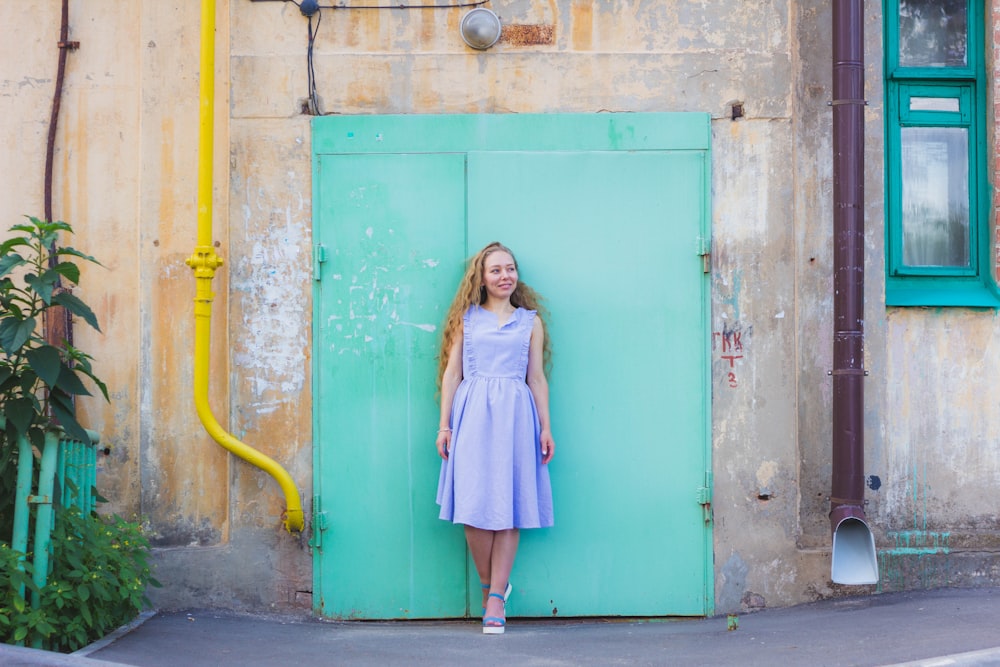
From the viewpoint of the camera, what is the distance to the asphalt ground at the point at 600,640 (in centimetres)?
481

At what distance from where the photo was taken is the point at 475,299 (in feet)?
19.1

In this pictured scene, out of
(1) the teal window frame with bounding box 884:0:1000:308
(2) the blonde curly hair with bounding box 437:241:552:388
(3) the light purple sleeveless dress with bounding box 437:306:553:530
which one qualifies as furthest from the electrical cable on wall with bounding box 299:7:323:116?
(1) the teal window frame with bounding box 884:0:1000:308

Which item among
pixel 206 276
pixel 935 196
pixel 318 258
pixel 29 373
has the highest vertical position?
pixel 935 196

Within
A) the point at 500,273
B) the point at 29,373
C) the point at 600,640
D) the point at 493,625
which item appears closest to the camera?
the point at 29,373

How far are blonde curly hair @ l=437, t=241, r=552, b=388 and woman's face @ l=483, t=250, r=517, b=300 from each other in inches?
1.3

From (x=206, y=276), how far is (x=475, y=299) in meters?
1.41

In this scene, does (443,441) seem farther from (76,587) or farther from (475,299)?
(76,587)

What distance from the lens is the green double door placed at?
5.94 meters

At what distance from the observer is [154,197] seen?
5926 millimetres

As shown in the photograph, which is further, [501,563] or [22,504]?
[501,563]

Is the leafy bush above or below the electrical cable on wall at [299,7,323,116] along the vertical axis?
below

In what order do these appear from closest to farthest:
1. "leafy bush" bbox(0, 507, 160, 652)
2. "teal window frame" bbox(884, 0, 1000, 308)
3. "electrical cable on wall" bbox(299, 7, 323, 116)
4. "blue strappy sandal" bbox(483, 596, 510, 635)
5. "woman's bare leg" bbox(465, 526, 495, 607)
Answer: "leafy bush" bbox(0, 507, 160, 652) → "blue strappy sandal" bbox(483, 596, 510, 635) → "woman's bare leg" bbox(465, 526, 495, 607) → "electrical cable on wall" bbox(299, 7, 323, 116) → "teal window frame" bbox(884, 0, 1000, 308)

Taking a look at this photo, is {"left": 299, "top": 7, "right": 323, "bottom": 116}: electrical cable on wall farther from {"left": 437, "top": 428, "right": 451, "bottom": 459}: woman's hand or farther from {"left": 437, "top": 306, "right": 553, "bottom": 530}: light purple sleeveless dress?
{"left": 437, "top": 428, "right": 451, "bottom": 459}: woman's hand

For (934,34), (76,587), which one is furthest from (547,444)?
(934,34)
